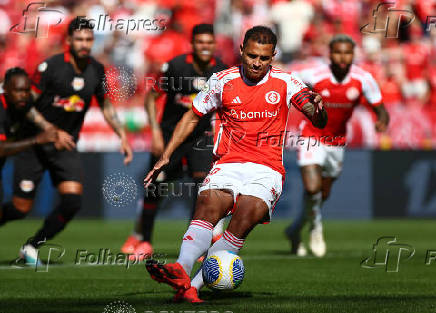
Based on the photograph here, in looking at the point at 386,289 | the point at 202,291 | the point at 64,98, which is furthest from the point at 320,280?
the point at 64,98

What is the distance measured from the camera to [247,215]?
24.0 feet

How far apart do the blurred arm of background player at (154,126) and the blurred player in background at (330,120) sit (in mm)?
1996

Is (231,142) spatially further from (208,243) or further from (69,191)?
(69,191)

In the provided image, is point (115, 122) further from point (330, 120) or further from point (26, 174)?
point (330, 120)

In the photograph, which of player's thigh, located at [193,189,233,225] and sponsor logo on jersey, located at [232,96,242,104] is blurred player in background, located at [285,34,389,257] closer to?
sponsor logo on jersey, located at [232,96,242,104]

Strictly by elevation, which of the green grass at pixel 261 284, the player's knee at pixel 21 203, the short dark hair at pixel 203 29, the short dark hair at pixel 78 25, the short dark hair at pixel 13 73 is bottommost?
the green grass at pixel 261 284

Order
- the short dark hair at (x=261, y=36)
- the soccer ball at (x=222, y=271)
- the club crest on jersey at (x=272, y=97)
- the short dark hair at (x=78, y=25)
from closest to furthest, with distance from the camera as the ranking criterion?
the soccer ball at (x=222, y=271), the short dark hair at (x=261, y=36), the club crest on jersey at (x=272, y=97), the short dark hair at (x=78, y=25)

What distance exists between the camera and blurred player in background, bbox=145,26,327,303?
732cm

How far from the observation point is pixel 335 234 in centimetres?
1534

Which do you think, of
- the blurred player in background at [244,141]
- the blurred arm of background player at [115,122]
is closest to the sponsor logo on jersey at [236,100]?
the blurred player in background at [244,141]

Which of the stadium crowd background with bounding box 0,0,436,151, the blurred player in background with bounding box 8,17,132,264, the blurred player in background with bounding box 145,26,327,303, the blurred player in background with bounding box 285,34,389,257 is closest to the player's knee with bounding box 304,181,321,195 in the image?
the blurred player in background with bounding box 285,34,389,257

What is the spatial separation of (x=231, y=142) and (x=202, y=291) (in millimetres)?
1385

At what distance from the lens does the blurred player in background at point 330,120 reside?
478 inches

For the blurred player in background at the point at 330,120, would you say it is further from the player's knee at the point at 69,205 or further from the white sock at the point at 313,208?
the player's knee at the point at 69,205
